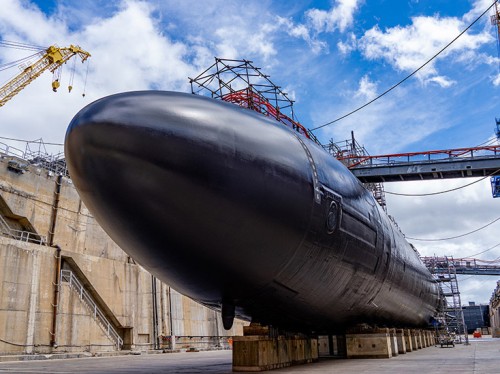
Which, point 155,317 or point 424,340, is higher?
point 155,317

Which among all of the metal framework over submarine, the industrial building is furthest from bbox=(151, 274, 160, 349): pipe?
the metal framework over submarine

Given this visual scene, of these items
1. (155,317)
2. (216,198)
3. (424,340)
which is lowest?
(424,340)

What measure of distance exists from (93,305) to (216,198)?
22310 millimetres

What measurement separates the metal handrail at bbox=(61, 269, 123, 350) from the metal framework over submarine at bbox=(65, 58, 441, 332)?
1886 centimetres

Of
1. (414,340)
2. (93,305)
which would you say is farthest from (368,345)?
(93,305)

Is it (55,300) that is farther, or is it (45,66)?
(45,66)

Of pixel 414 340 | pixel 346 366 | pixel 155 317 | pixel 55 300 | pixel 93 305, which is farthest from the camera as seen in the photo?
pixel 155 317

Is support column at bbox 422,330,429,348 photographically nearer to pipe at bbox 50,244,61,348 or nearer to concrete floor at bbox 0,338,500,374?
concrete floor at bbox 0,338,500,374

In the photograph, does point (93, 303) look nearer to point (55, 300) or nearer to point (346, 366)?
point (55, 300)

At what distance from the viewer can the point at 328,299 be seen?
8.00 m

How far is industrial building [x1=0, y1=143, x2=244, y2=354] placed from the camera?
2030 centimetres

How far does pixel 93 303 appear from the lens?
2503cm

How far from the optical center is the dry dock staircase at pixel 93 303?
2392 centimetres

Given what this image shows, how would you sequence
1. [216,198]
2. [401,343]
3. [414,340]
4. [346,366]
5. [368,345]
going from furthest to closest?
1. [414,340]
2. [401,343]
3. [368,345]
4. [346,366]
5. [216,198]
